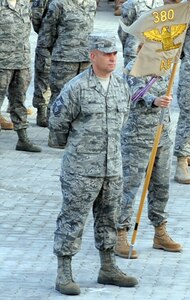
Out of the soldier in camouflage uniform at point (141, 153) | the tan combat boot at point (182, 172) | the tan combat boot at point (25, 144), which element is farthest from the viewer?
the tan combat boot at point (25, 144)

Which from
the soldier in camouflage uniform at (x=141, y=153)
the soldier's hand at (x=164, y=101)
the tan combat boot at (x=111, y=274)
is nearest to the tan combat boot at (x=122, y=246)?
the soldier in camouflage uniform at (x=141, y=153)

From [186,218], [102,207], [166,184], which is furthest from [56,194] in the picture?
[102,207]

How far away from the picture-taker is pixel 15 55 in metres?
13.5

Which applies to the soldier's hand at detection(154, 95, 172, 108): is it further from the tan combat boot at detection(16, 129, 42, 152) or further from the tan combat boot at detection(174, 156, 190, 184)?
the tan combat boot at detection(16, 129, 42, 152)

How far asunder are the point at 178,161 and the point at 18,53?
7.24ft

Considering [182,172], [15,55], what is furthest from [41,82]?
[182,172]

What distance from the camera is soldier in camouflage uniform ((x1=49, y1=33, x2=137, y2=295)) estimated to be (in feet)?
28.8

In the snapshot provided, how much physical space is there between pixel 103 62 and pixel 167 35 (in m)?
1.02

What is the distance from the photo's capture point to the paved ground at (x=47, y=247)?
9062mm

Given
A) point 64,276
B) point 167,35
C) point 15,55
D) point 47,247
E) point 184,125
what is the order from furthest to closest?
point 15,55 < point 184,125 < point 47,247 < point 167,35 < point 64,276

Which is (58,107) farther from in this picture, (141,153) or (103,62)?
(141,153)

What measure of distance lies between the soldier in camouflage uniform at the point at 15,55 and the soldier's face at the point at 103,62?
15.5ft

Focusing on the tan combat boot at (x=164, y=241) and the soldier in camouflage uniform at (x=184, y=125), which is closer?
the tan combat boot at (x=164, y=241)

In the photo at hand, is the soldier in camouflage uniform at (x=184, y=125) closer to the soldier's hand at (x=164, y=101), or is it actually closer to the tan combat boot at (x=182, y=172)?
the tan combat boot at (x=182, y=172)
